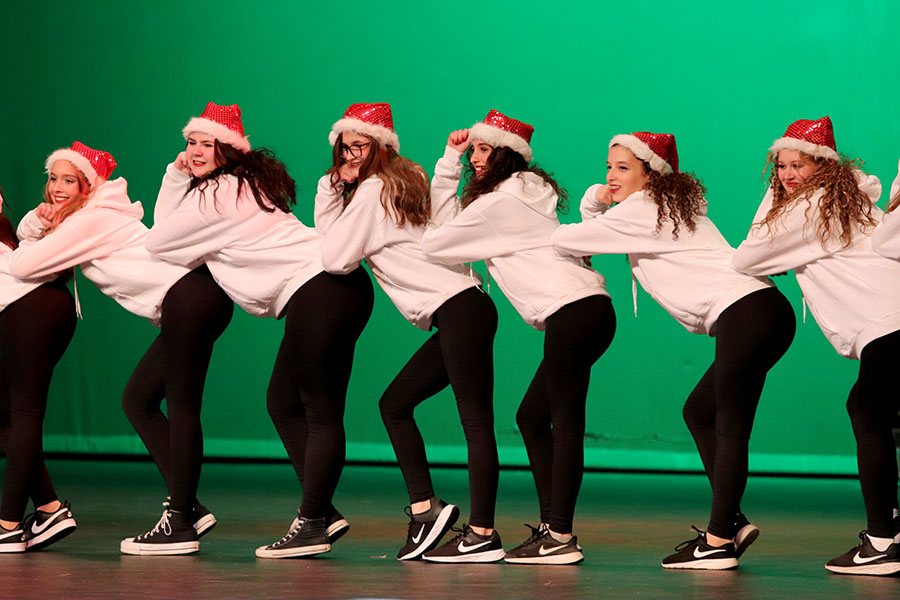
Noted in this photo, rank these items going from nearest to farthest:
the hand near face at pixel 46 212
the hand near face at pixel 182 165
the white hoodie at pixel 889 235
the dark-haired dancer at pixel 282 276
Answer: the white hoodie at pixel 889 235
the dark-haired dancer at pixel 282 276
the hand near face at pixel 46 212
the hand near face at pixel 182 165

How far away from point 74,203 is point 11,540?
1184mm

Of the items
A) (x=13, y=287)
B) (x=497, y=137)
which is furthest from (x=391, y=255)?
(x=13, y=287)

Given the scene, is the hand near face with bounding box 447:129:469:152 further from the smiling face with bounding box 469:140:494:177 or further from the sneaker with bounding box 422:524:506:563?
the sneaker with bounding box 422:524:506:563

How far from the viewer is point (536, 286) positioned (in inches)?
165

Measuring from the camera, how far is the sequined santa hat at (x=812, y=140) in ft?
13.3

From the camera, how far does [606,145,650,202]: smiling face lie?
168 inches

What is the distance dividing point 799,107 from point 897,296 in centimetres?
381

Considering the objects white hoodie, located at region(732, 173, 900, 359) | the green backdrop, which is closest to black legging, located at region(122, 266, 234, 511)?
white hoodie, located at region(732, 173, 900, 359)

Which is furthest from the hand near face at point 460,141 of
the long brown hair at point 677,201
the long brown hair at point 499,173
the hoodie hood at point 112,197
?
the hoodie hood at point 112,197

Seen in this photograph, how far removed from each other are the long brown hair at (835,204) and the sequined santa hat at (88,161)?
230cm

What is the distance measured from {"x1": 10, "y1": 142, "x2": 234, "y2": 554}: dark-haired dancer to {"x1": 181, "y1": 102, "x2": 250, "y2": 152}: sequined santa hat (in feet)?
1.21

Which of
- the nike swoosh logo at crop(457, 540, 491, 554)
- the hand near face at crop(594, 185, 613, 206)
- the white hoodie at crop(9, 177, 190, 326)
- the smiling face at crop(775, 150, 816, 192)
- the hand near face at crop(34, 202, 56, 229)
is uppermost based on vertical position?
the smiling face at crop(775, 150, 816, 192)

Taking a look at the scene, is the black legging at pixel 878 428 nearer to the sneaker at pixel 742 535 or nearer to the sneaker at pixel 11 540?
the sneaker at pixel 742 535

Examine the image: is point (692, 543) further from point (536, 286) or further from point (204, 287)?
point (204, 287)
